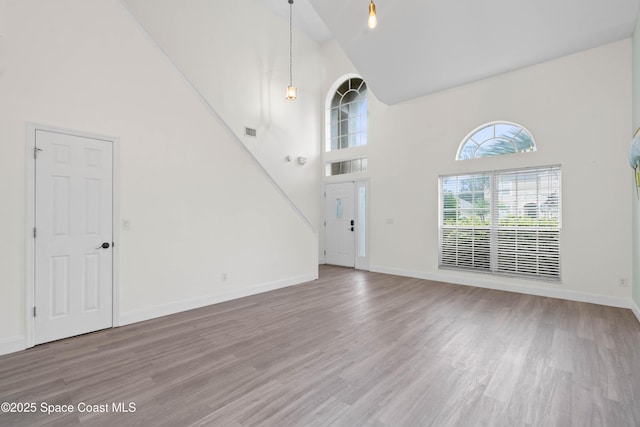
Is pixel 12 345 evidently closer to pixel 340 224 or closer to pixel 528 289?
pixel 340 224

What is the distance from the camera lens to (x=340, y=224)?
749 centimetres

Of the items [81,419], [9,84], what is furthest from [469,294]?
[9,84]

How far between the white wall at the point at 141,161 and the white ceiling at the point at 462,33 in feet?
8.72

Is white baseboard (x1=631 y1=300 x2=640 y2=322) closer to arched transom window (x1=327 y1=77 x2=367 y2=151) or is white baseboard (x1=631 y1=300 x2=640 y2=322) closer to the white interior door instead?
the white interior door

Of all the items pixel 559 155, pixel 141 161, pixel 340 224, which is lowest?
pixel 340 224

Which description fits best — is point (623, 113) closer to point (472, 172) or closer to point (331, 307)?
point (472, 172)

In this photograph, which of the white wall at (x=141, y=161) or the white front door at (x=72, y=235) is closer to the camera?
the white wall at (x=141, y=161)

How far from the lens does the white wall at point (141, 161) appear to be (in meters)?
2.86

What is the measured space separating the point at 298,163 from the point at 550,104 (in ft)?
16.2

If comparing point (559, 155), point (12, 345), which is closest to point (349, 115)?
point (559, 155)

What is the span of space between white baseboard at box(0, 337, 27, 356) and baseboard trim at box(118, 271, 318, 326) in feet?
2.67

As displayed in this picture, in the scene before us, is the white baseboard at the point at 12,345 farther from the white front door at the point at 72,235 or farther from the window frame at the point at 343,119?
the window frame at the point at 343,119

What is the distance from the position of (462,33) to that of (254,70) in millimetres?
4067

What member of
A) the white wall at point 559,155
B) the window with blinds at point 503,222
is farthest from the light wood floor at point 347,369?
the window with blinds at point 503,222
